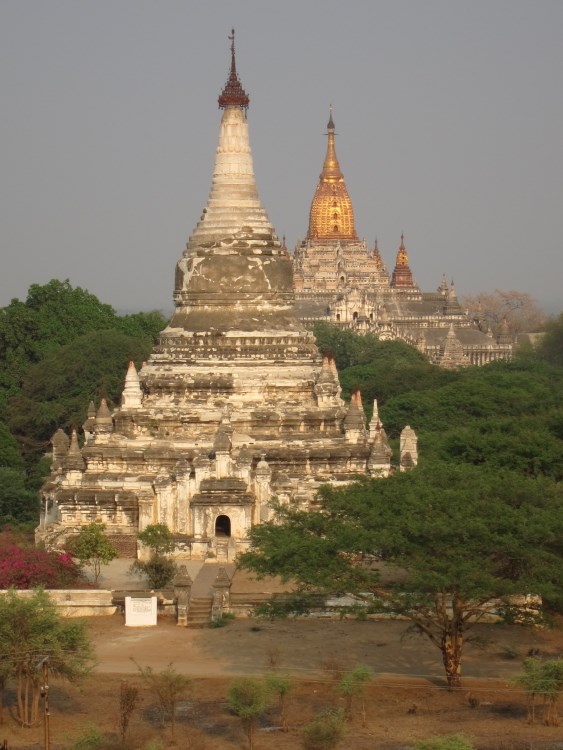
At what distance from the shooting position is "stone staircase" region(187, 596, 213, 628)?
37.3m

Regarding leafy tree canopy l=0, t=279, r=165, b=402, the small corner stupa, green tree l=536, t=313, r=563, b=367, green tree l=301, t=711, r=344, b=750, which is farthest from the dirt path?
green tree l=536, t=313, r=563, b=367

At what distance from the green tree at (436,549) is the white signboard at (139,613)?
344 cm

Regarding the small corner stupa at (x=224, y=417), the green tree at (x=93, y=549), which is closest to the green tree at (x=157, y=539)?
the small corner stupa at (x=224, y=417)

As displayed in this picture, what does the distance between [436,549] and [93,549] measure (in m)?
10.7

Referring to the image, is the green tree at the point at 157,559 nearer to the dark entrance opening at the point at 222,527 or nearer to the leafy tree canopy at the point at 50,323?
the dark entrance opening at the point at 222,527

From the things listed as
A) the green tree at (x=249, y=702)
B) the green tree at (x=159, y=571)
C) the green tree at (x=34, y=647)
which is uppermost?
the green tree at (x=159, y=571)

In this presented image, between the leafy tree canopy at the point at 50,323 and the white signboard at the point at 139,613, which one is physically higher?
the leafy tree canopy at the point at 50,323

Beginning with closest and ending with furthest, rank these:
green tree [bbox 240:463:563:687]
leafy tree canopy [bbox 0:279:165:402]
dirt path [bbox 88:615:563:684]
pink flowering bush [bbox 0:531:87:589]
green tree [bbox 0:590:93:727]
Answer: green tree [bbox 0:590:93:727] → green tree [bbox 240:463:563:687] → dirt path [bbox 88:615:563:684] → pink flowering bush [bbox 0:531:87:589] → leafy tree canopy [bbox 0:279:165:402]

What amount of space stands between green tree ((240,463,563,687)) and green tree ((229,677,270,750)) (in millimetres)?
3673

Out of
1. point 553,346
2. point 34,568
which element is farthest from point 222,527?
point 553,346

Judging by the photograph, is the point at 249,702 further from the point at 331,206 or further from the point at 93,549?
the point at 331,206

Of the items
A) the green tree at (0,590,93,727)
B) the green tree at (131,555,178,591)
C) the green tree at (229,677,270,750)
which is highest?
the green tree at (131,555,178,591)

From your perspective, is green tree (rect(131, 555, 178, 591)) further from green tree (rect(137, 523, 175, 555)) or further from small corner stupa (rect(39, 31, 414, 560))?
small corner stupa (rect(39, 31, 414, 560))

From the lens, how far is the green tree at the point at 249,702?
28984mm
